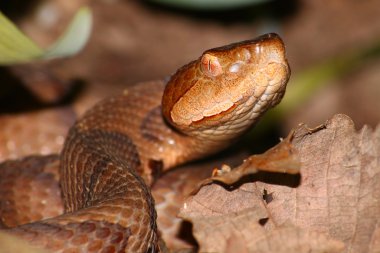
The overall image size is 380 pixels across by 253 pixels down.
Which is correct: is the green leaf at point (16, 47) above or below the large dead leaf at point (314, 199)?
above

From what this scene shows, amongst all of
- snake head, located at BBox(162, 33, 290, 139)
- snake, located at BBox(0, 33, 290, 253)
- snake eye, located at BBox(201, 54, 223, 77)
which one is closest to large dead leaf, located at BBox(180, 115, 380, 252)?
snake, located at BBox(0, 33, 290, 253)


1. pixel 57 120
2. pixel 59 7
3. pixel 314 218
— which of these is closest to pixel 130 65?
pixel 59 7

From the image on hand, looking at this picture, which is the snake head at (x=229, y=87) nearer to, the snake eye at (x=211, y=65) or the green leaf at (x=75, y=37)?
the snake eye at (x=211, y=65)

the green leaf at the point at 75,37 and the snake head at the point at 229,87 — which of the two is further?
the green leaf at the point at 75,37

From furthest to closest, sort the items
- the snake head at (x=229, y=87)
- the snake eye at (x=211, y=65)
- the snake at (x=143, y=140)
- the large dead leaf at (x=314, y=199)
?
the snake eye at (x=211, y=65) → the snake head at (x=229, y=87) → the snake at (x=143, y=140) → the large dead leaf at (x=314, y=199)

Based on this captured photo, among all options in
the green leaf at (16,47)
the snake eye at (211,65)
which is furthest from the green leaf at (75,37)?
the snake eye at (211,65)

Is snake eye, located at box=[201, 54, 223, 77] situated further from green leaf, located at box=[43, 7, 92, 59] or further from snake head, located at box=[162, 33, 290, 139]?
green leaf, located at box=[43, 7, 92, 59]

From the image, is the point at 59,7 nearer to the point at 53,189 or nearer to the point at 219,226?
the point at 53,189
